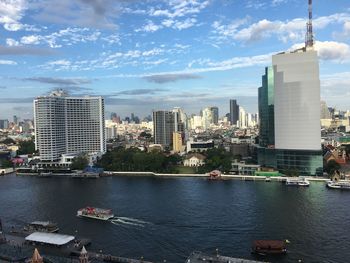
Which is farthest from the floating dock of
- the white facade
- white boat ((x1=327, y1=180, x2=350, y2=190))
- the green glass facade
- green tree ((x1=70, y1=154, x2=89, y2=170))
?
green tree ((x1=70, y1=154, x2=89, y2=170))

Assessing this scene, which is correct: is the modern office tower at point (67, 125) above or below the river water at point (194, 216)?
above

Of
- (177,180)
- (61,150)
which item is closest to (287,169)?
(177,180)

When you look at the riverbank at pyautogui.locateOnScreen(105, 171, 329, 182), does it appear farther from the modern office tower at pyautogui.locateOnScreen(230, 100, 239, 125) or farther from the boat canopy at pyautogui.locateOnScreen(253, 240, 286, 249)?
the modern office tower at pyautogui.locateOnScreen(230, 100, 239, 125)

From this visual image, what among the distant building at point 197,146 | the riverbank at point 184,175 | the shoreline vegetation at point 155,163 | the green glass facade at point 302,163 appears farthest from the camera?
the distant building at point 197,146

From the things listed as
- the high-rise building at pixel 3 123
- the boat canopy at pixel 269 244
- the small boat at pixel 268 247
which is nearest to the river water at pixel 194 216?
the small boat at pixel 268 247

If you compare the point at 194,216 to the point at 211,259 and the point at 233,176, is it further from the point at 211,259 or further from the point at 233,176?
the point at 233,176

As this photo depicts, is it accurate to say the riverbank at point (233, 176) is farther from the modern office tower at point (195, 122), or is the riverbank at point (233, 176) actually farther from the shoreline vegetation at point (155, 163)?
the modern office tower at point (195, 122)

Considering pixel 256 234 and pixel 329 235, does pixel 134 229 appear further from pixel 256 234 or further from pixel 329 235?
pixel 329 235

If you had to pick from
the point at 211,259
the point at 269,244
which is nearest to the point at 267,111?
the point at 269,244
